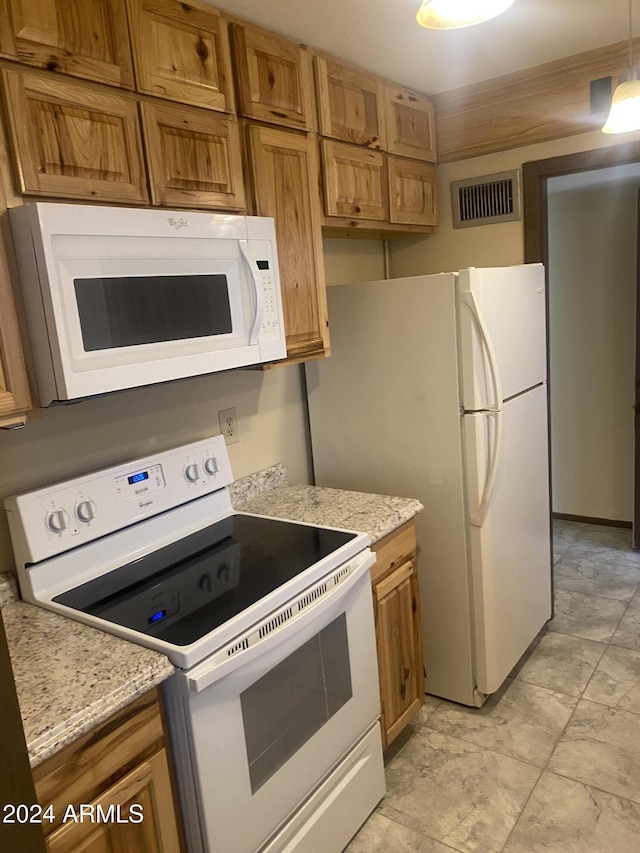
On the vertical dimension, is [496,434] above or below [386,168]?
below

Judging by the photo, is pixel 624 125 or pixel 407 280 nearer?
pixel 624 125

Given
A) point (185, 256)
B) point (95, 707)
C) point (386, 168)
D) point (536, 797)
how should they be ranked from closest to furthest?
point (95, 707) → point (185, 256) → point (536, 797) → point (386, 168)

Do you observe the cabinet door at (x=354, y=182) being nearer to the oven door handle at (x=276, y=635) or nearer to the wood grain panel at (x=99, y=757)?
the oven door handle at (x=276, y=635)

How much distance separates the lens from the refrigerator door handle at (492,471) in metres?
2.21

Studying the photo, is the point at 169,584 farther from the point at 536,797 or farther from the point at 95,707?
the point at 536,797

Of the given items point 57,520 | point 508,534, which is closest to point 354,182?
point 508,534

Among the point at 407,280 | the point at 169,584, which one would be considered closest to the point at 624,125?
the point at 407,280

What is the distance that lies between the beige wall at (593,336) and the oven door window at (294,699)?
2.84 meters

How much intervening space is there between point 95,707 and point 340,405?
156cm

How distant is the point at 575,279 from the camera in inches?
154

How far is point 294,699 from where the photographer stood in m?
1.62

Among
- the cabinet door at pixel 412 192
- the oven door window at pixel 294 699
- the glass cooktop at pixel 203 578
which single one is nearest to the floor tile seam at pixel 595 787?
the oven door window at pixel 294 699

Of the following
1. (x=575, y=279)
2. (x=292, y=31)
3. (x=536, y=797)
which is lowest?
(x=536, y=797)

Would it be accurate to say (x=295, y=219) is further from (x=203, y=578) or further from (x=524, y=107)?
(x=524, y=107)
